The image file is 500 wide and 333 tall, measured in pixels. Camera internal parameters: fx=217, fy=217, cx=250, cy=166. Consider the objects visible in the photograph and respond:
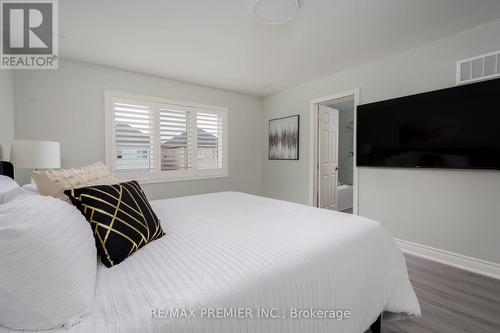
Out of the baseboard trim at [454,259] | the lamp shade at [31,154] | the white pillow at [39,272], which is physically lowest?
the baseboard trim at [454,259]

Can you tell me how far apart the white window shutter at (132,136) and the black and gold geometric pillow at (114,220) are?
92.1 inches

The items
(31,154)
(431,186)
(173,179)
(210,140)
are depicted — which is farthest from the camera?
(210,140)

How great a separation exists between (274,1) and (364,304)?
221 cm

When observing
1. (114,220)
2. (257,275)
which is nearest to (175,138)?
(114,220)

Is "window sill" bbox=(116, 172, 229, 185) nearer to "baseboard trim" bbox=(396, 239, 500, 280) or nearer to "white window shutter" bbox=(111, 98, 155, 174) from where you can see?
"white window shutter" bbox=(111, 98, 155, 174)

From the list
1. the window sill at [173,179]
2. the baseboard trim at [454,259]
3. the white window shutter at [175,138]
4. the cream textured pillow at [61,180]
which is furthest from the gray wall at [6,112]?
the baseboard trim at [454,259]

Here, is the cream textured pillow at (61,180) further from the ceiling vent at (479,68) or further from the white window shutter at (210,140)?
the ceiling vent at (479,68)

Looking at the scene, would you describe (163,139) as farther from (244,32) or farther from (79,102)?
(244,32)

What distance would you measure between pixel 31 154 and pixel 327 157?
13.9ft

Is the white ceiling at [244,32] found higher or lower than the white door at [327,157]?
higher

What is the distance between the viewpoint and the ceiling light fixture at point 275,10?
1.78m

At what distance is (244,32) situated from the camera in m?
2.29

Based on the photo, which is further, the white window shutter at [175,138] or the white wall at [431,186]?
the white window shutter at [175,138]

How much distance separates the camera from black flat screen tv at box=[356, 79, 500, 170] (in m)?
2.08
